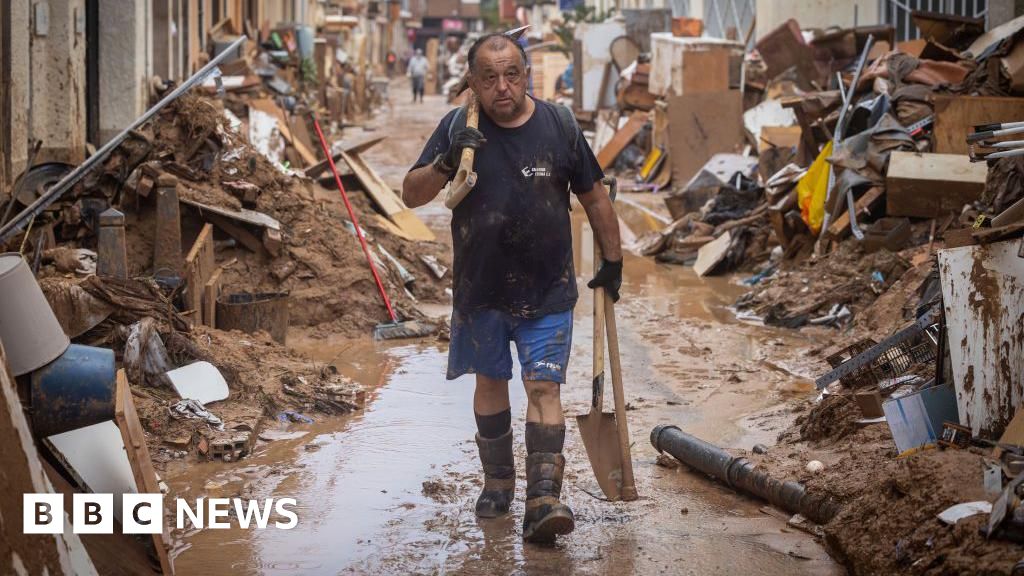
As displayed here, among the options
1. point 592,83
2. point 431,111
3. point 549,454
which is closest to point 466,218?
point 549,454

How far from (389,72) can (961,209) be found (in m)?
63.5

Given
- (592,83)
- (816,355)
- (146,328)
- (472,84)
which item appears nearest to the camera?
(472,84)

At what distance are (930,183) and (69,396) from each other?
7096mm

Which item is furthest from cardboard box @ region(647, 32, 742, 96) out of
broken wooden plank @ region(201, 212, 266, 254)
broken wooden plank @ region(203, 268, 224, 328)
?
broken wooden plank @ region(203, 268, 224, 328)

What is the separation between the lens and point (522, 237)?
4.79m

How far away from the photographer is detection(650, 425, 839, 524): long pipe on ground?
489 cm

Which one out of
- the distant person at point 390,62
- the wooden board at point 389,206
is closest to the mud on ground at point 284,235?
the wooden board at point 389,206

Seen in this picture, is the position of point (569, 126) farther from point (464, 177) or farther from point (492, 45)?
point (464, 177)

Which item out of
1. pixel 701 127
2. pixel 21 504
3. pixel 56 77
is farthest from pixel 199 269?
pixel 701 127

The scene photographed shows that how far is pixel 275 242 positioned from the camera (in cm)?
917

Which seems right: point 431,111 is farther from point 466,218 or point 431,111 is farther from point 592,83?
point 466,218

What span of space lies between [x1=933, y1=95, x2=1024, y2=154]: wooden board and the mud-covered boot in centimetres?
590

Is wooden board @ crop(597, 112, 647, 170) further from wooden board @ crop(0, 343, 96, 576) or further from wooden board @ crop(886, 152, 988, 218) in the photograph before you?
wooden board @ crop(0, 343, 96, 576)

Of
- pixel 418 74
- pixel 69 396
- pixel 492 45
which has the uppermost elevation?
pixel 418 74
